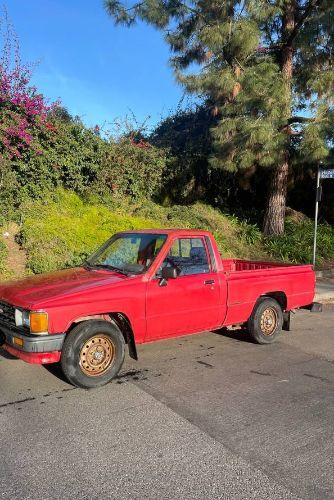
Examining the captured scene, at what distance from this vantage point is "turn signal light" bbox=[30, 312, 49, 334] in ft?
14.3

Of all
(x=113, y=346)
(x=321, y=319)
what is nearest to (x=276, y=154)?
(x=321, y=319)

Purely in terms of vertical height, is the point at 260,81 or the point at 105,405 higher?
the point at 260,81

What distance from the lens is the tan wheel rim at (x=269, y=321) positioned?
6496 millimetres

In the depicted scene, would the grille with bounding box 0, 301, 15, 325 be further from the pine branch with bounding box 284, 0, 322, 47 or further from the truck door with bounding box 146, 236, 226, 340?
the pine branch with bounding box 284, 0, 322, 47

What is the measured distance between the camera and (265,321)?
653cm

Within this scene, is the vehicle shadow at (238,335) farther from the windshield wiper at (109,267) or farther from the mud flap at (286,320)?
the windshield wiper at (109,267)

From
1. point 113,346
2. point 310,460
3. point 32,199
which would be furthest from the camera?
point 32,199

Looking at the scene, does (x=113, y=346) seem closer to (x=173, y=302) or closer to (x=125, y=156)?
A: (x=173, y=302)

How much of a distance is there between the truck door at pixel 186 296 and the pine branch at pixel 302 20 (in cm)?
1029

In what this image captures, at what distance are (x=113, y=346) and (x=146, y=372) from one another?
65cm

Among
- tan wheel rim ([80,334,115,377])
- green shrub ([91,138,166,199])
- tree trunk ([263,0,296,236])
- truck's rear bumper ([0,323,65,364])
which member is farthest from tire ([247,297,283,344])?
tree trunk ([263,0,296,236])

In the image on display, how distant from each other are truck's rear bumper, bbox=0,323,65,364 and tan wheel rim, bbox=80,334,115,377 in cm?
27

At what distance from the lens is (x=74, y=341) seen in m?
4.50

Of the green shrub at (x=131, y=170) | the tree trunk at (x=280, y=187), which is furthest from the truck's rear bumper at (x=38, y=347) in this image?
the tree trunk at (x=280, y=187)
